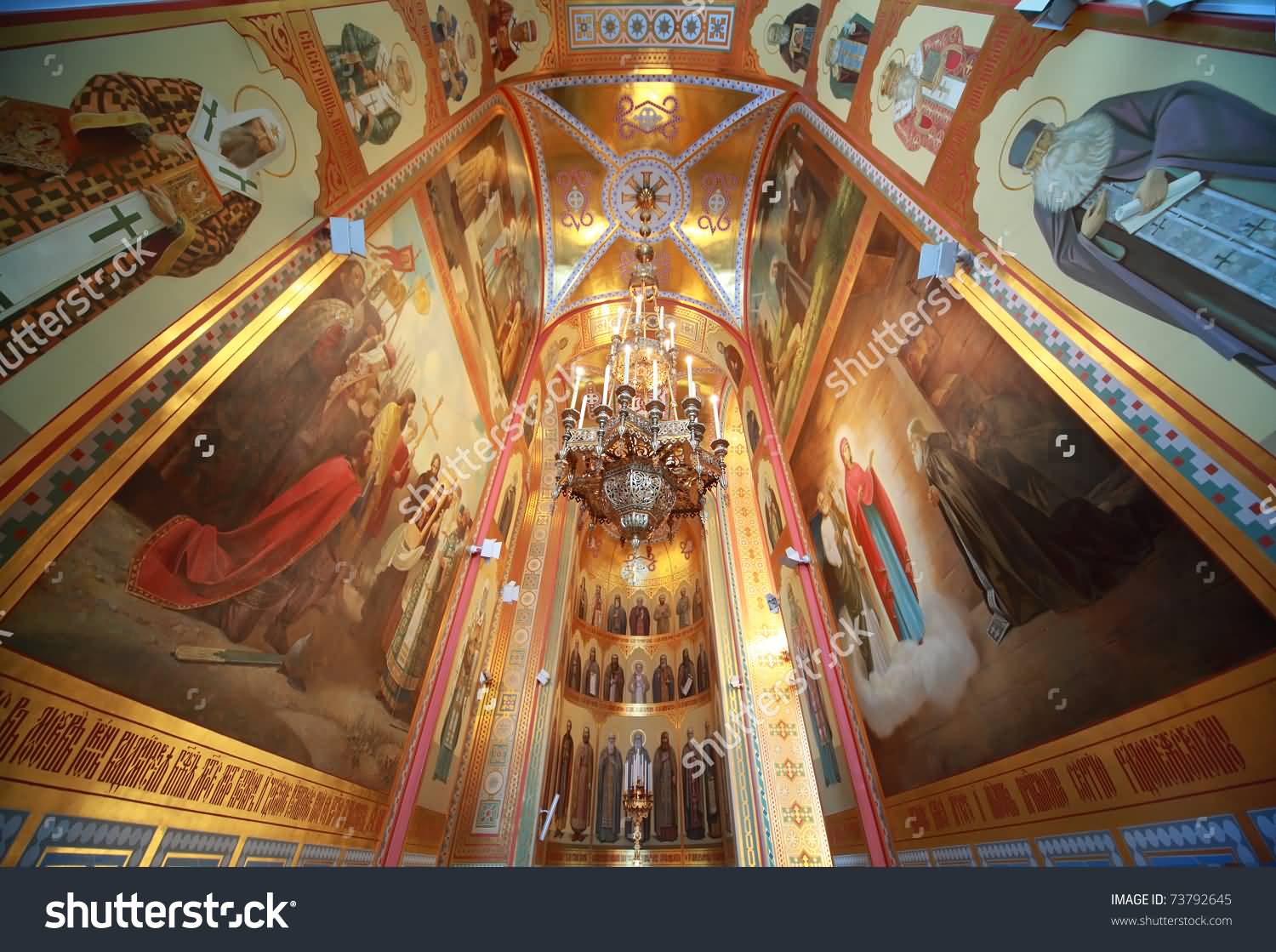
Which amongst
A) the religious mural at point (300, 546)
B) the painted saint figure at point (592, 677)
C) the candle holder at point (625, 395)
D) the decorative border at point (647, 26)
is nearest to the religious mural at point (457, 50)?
the religious mural at point (300, 546)

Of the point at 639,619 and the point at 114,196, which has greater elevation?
the point at 639,619

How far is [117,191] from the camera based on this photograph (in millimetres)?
2488

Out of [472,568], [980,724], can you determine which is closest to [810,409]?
[980,724]

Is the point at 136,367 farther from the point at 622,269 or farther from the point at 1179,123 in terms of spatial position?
the point at 622,269

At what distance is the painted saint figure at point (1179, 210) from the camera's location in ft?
6.64

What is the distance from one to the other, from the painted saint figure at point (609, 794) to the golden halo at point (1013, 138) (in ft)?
43.2

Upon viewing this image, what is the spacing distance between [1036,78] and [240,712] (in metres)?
6.49

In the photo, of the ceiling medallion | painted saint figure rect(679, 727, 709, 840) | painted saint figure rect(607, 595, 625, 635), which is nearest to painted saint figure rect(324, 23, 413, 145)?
the ceiling medallion

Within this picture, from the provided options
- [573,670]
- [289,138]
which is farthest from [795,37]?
[573,670]

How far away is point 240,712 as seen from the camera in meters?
3.20

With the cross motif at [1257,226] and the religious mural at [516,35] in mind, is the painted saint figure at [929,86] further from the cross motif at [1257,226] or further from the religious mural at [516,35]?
the religious mural at [516,35]

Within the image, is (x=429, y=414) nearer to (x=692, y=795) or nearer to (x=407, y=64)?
(x=407, y=64)

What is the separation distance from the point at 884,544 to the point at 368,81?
6.47 metres

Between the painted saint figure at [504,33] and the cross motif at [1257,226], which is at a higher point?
the painted saint figure at [504,33]
